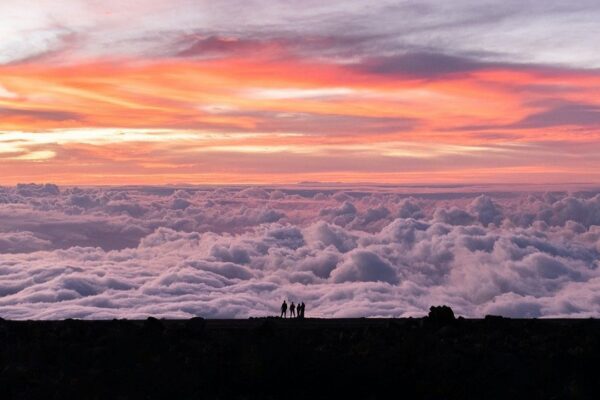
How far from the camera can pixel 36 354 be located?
97.2 feet

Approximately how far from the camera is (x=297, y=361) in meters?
26.8

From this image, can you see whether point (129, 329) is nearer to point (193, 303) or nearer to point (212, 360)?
point (212, 360)

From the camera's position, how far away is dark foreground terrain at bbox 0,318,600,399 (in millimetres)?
25359

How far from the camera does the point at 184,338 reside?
32531 mm

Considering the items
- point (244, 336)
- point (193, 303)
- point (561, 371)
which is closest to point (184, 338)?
point (244, 336)

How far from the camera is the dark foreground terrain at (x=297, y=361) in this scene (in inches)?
998

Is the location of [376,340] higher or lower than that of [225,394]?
higher

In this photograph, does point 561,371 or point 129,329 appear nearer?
point 561,371

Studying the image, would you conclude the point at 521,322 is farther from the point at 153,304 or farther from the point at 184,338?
the point at 153,304

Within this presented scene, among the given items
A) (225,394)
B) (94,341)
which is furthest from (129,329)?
(225,394)

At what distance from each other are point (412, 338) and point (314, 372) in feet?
21.2

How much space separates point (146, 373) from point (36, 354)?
5.92 metres

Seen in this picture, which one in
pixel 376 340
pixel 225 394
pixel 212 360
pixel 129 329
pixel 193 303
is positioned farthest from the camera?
pixel 193 303

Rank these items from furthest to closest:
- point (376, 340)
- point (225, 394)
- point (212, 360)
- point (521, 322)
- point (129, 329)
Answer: point (521, 322) < point (129, 329) < point (376, 340) < point (212, 360) < point (225, 394)
